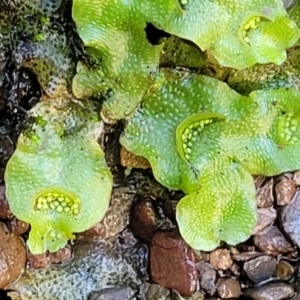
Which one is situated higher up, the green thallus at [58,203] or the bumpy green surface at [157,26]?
the bumpy green surface at [157,26]

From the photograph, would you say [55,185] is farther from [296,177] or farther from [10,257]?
[296,177]

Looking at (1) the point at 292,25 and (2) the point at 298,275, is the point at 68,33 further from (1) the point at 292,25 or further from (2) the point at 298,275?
(2) the point at 298,275

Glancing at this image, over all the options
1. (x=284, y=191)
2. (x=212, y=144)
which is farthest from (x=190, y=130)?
(x=284, y=191)

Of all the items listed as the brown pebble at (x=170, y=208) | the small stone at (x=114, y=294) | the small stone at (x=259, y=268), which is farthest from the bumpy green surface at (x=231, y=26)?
the small stone at (x=114, y=294)

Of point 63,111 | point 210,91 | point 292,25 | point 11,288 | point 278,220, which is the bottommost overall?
point 11,288

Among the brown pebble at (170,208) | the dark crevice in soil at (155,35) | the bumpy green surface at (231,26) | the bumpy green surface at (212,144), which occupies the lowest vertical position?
the brown pebble at (170,208)

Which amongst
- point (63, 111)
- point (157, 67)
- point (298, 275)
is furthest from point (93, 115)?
point (298, 275)

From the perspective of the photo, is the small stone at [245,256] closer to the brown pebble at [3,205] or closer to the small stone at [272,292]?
the small stone at [272,292]
